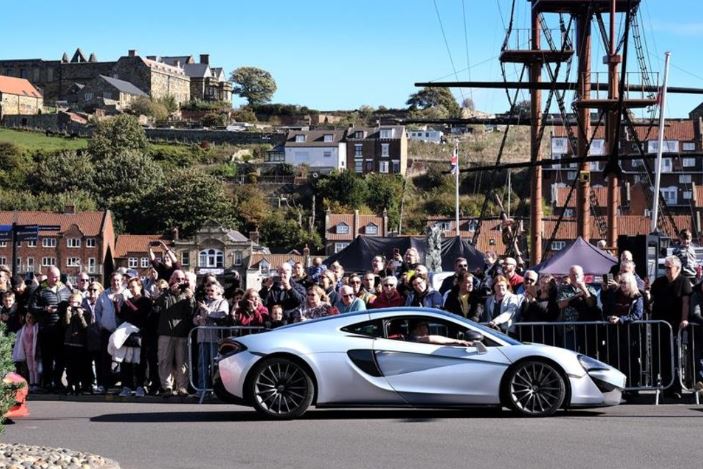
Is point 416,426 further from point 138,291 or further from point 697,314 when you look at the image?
point 138,291

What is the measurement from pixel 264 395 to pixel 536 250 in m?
38.1

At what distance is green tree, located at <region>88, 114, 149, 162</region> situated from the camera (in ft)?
452

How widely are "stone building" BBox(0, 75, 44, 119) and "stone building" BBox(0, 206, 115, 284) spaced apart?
2447 inches

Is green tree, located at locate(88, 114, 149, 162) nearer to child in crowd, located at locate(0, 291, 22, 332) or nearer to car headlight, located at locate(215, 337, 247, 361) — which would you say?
child in crowd, located at locate(0, 291, 22, 332)

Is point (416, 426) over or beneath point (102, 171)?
beneath

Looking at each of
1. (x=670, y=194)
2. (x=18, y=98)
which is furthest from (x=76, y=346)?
(x=18, y=98)

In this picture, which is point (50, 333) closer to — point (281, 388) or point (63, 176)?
point (281, 388)

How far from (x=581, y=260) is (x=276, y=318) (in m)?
9.68

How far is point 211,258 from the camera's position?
115 metres

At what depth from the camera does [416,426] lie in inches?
555

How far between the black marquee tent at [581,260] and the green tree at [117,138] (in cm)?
11373

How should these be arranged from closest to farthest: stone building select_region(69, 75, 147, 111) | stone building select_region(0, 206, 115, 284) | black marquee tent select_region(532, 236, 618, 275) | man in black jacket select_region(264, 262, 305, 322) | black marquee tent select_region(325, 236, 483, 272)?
man in black jacket select_region(264, 262, 305, 322), black marquee tent select_region(532, 236, 618, 275), black marquee tent select_region(325, 236, 483, 272), stone building select_region(0, 206, 115, 284), stone building select_region(69, 75, 147, 111)

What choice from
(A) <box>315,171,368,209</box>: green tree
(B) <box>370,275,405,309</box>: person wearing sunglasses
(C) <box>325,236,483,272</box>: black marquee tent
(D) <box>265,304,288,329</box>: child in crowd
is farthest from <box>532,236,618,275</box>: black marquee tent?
(A) <box>315,171,368,209</box>: green tree

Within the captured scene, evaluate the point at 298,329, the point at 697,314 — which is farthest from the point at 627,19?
the point at 298,329
